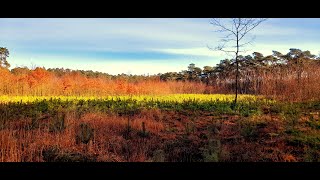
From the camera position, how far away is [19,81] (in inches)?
700

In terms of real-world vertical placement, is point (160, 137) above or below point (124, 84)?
below

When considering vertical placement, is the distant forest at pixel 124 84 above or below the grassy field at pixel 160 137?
above

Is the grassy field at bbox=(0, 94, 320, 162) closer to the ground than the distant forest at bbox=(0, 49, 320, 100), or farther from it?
closer to the ground

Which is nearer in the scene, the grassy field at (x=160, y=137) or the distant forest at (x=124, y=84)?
the grassy field at (x=160, y=137)

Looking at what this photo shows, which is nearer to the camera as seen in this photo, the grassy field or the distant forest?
the grassy field

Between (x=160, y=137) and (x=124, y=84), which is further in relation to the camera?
(x=124, y=84)
